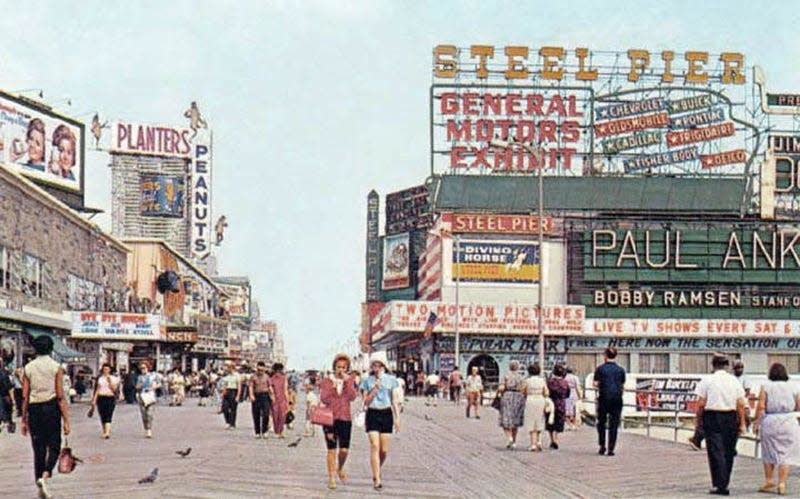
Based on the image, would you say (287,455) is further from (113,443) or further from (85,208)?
(85,208)

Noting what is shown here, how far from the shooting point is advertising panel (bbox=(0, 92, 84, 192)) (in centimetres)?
6888

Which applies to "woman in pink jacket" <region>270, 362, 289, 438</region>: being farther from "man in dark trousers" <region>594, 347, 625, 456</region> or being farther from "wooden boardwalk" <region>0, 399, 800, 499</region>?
"man in dark trousers" <region>594, 347, 625, 456</region>

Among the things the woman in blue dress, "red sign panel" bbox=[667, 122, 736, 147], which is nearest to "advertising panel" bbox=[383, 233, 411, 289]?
"red sign panel" bbox=[667, 122, 736, 147]

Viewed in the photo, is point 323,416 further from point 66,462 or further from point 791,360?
point 791,360

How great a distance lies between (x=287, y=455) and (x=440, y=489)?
6.23 meters

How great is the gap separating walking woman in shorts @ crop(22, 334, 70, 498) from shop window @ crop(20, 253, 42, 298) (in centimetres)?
3987

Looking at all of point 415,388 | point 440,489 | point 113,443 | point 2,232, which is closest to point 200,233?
point 415,388

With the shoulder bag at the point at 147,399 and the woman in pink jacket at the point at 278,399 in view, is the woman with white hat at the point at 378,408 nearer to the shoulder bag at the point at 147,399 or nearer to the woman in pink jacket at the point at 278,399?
the woman in pink jacket at the point at 278,399

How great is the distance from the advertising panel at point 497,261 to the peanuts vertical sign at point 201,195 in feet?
134

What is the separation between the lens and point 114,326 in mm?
62812

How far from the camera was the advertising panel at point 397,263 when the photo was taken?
132 m

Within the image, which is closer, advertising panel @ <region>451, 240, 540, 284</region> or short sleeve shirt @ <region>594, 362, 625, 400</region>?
short sleeve shirt @ <region>594, 362, 625, 400</region>

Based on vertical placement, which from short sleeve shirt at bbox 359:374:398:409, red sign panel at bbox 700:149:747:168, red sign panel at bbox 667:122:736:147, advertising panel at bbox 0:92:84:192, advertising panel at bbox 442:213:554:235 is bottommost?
short sleeve shirt at bbox 359:374:398:409

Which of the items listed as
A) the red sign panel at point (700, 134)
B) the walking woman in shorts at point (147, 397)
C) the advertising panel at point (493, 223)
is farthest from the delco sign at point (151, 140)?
the walking woman in shorts at point (147, 397)
